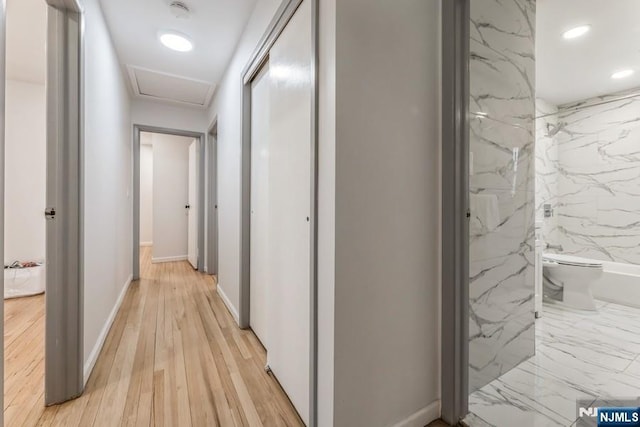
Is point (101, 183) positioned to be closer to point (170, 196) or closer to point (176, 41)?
point (176, 41)

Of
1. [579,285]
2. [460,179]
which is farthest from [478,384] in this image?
[579,285]

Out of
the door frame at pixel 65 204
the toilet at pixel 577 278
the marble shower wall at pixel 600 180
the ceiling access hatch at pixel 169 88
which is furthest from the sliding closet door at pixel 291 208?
the marble shower wall at pixel 600 180

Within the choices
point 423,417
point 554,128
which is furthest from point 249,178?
point 554,128

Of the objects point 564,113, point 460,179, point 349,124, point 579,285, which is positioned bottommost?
point 579,285

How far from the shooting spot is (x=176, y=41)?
2533 millimetres

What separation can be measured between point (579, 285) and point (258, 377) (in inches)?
128

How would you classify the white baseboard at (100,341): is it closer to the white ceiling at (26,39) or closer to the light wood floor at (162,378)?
the light wood floor at (162,378)

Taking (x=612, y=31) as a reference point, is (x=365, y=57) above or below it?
below

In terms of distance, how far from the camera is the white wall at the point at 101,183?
175 cm

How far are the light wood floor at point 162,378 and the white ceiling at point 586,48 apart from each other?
129 inches

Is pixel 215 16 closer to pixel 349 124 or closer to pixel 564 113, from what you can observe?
pixel 349 124

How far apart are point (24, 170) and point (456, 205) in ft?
15.3

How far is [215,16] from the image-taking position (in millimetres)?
2201

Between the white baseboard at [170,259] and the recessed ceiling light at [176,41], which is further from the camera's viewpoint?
the white baseboard at [170,259]
